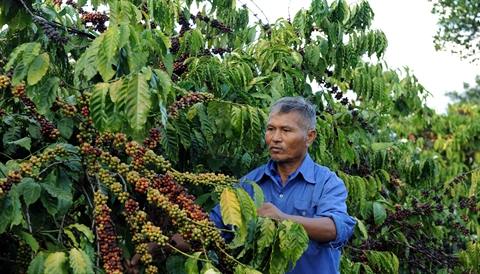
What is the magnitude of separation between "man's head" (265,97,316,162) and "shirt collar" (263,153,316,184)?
0.03 meters

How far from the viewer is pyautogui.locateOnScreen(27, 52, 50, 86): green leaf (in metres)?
2.54

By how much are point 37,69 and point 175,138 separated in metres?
0.78

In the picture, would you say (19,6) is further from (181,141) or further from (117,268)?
(117,268)

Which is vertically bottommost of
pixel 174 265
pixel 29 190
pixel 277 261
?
pixel 174 265

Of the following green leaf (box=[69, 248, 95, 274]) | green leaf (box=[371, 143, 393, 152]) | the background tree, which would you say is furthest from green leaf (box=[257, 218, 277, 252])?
the background tree

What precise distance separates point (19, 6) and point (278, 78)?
137 cm

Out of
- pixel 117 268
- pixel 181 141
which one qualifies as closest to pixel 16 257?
pixel 117 268

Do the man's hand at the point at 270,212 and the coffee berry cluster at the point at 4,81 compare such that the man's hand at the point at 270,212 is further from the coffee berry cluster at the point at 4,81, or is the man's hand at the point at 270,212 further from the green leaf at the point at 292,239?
the coffee berry cluster at the point at 4,81

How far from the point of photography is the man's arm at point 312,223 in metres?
2.79

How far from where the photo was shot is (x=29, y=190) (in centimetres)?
254

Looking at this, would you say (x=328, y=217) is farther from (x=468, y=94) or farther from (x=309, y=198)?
(x=468, y=94)

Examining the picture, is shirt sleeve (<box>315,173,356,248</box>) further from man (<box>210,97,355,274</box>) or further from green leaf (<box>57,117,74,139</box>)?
green leaf (<box>57,117,74,139</box>)

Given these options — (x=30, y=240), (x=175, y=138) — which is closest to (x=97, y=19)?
(x=175, y=138)

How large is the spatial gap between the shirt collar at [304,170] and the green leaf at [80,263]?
1.10m
